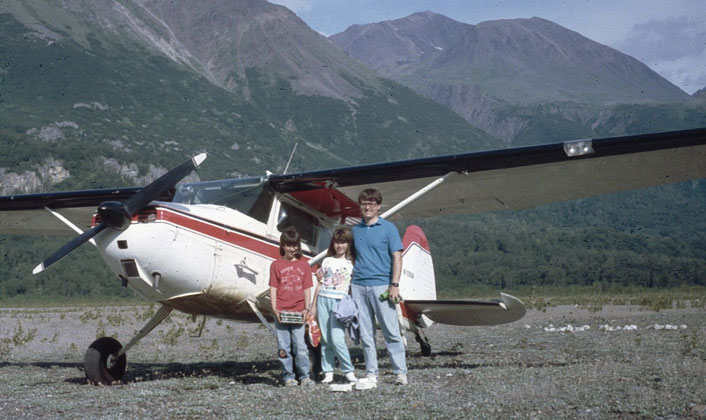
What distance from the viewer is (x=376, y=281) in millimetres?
7172

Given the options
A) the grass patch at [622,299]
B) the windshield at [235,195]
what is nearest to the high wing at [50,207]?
the windshield at [235,195]

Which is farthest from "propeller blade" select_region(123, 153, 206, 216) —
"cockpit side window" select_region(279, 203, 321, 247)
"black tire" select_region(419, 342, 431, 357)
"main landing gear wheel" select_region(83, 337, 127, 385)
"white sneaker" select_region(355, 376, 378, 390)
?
"black tire" select_region(419, 342, 431, 357)

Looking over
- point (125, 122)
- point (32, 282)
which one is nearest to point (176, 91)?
point (125, 122)

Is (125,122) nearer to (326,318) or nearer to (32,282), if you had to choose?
(32,282)

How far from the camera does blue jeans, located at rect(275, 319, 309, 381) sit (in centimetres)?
768

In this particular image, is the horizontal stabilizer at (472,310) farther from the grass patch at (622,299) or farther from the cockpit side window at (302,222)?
the grass patch at (622,299)

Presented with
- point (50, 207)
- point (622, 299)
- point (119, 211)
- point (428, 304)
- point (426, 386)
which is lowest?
point (426, 386)

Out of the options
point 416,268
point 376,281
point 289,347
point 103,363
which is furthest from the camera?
point 416,268

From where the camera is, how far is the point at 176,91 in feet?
648

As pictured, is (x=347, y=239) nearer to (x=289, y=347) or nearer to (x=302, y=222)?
(x=289, y=347)

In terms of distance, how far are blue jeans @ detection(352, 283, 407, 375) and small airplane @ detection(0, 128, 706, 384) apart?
5.50 ft

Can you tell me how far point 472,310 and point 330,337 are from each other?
238 cm

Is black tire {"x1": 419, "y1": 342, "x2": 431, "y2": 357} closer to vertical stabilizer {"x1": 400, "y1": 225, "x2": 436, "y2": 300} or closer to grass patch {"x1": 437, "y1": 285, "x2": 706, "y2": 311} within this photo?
vertical stabilizer {"x1": 400, "y1": 225, "x2": 436, "y2": 300}

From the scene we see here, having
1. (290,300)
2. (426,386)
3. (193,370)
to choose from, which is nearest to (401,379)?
(426,386)
